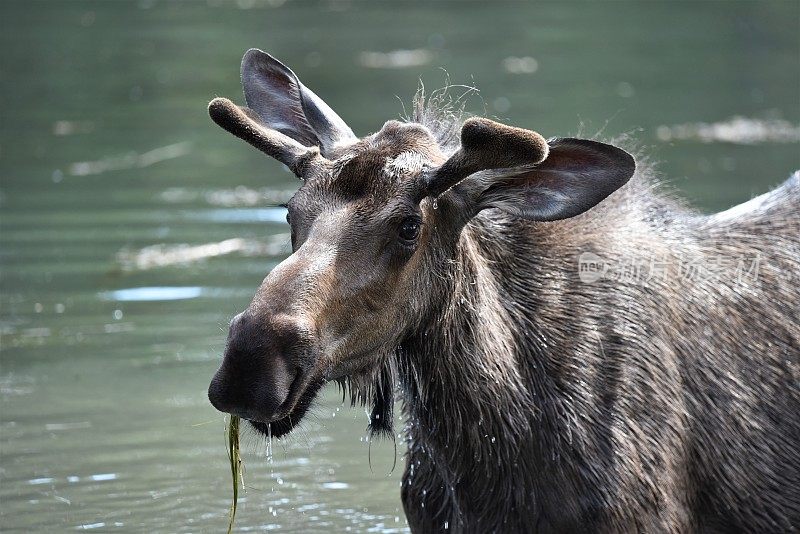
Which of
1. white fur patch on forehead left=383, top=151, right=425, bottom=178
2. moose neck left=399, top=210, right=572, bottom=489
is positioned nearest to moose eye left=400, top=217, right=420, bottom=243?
white fur patch on forehead left=383, top=151, right=425, bottom=178

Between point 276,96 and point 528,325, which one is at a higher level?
point 276,96

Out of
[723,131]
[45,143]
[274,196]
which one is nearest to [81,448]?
[274,196]

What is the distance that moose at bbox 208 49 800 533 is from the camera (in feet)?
14.9

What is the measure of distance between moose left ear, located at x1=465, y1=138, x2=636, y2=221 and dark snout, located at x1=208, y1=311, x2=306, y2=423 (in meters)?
0.93

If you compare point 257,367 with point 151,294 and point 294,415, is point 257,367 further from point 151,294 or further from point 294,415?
point 151,294

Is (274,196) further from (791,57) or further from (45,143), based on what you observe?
(791,57)

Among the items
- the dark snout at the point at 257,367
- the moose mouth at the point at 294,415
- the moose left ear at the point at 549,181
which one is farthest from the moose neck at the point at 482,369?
the dark snout at the point at 257,367

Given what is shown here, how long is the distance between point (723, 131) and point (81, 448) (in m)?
8.83

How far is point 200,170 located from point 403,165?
31.7 feet

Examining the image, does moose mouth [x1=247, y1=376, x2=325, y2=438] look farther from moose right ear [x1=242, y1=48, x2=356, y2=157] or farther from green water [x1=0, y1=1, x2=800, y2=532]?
moose right ear [x1=242, y1=48, x2=356, y2=157]

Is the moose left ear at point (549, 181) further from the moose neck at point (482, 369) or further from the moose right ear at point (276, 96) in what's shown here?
the moose right ear at point (276, 96)

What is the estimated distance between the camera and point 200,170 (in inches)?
556

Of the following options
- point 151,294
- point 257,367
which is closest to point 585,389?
point 257,367

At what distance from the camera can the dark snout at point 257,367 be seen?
411cm
